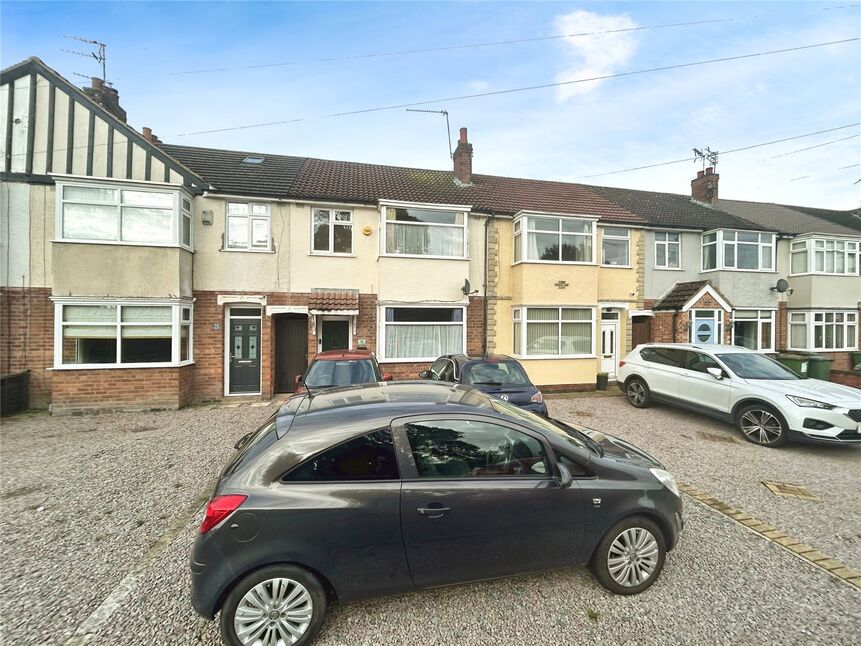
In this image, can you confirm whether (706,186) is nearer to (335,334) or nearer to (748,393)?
(748,393)

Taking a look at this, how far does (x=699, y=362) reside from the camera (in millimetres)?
7066

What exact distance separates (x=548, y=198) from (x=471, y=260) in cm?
461

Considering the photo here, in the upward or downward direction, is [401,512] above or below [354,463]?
below

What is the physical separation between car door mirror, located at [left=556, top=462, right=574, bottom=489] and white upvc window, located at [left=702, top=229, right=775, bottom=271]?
1370 cm

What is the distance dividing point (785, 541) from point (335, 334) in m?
9.30

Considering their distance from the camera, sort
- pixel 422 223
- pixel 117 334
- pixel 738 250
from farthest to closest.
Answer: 1. pixel 738 250
2. pixel 422 223
3. pixel 117 334

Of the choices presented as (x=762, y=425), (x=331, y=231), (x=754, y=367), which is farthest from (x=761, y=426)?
(x=331, y=231)

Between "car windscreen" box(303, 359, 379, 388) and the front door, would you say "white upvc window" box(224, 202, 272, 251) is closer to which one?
the front door

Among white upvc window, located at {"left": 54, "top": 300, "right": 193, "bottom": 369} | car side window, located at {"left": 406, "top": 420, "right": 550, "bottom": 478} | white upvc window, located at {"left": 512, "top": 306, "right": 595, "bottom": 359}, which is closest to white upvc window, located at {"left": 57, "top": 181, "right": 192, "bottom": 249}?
white upvc window, located at {"left": 54, "top": 300, "right": 193, "bottom": 369}

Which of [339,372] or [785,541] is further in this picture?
[339,372]

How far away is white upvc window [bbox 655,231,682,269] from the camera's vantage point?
12.4m

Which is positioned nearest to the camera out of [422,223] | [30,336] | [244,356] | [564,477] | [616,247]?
[564,477]

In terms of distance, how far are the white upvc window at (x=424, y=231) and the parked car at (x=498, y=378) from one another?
4.44 metres

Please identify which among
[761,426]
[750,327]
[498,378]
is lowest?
[761,426]
